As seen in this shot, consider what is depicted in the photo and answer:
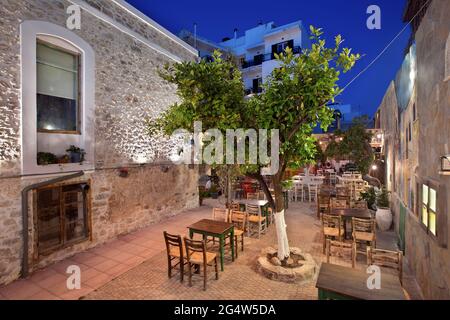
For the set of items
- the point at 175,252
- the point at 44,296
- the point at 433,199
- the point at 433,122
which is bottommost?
the point at 44,296

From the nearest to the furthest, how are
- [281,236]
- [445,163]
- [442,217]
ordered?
[445,163], [442,217], [281,236]

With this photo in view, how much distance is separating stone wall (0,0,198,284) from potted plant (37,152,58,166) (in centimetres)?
37

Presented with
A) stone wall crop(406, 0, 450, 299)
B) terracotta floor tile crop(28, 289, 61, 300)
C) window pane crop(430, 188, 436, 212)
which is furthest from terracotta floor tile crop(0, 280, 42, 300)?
window pane crop(430, 188, 436, 212)

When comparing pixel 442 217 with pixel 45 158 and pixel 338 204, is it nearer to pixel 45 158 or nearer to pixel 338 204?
pixel 338 204

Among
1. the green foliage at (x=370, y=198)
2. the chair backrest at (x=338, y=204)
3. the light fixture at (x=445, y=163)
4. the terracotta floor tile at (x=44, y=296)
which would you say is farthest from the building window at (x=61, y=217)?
the green foliage at (x=370, y=198)

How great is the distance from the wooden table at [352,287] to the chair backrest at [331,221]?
9.79 feet

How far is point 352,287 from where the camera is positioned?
11.4 feet

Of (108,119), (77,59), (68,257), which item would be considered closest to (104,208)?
(68,257)

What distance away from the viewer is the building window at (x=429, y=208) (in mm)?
3701

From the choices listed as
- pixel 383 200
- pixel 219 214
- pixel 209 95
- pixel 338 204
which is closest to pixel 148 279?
pixel 219 214

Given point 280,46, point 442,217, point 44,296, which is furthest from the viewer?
point 280,46

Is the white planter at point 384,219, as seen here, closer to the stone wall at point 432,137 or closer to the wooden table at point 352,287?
the stone wall at point 432,137

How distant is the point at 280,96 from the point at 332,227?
453 centimetres

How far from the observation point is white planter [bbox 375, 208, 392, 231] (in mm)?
8258
